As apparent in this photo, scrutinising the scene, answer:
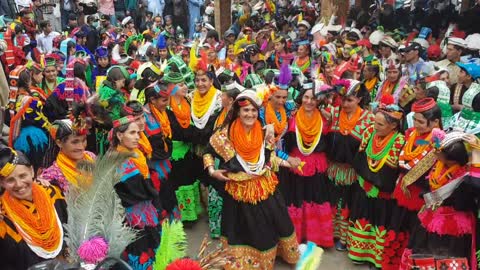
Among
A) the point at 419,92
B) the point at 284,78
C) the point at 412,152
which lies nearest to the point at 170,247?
the point at 412,152

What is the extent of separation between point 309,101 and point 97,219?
318 centimetres

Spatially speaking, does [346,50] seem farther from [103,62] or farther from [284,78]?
[103,62]

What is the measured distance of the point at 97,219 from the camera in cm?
260

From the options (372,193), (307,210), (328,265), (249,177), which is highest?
(249,177)

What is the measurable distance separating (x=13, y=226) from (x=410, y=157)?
3210mm

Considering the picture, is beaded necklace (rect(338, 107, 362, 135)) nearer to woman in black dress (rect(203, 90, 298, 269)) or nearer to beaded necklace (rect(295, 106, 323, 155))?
beaded necklace (rect(295, 106, 323, 155))

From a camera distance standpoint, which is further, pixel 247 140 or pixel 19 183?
pixel 247 140

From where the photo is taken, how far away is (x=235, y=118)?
463 centimetres

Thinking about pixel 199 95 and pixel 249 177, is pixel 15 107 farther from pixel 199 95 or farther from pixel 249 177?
pixel 249 177

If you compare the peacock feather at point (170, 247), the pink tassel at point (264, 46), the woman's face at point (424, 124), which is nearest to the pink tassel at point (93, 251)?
the peacock feather at point (170, 247)

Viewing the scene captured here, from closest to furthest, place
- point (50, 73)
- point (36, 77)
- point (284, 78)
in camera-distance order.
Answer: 1. point (284, 78)
2. point (36, 77)
3. point (50, 73)

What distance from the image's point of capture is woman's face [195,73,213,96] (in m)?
6.04

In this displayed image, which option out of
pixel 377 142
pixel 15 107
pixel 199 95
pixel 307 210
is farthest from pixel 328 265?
pixel 15 107

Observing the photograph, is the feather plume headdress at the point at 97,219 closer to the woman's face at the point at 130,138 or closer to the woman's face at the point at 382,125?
the woman's face at the point at 130,138
